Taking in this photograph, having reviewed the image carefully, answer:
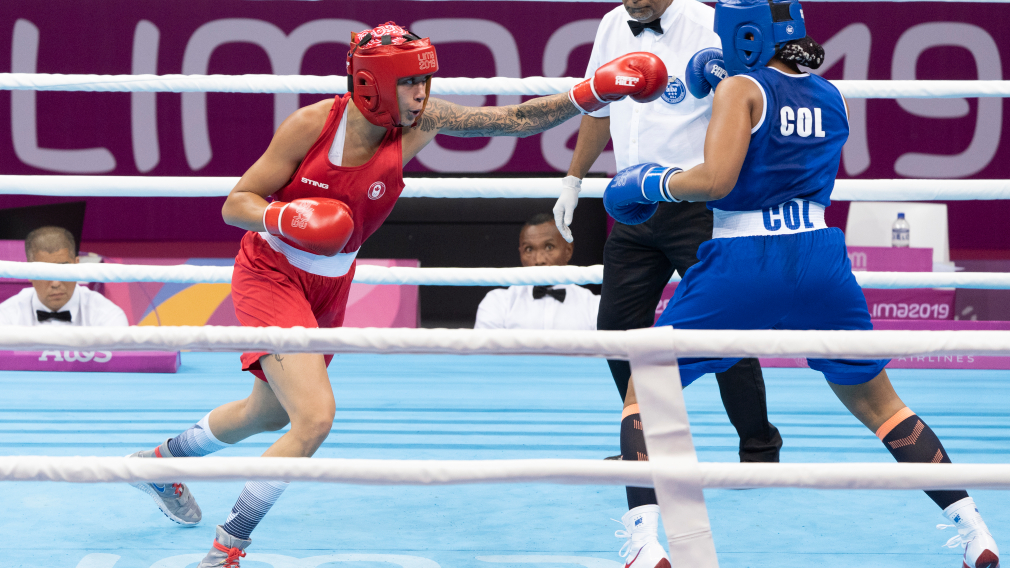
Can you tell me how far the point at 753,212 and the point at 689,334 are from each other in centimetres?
67

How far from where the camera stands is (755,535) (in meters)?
1.94

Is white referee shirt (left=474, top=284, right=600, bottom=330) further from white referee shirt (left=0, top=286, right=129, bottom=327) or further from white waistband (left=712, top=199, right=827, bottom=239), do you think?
white waistband (left=712, top=199, right=827, bottom=239)

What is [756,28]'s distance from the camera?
1.72m

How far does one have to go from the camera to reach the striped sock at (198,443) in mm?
2061

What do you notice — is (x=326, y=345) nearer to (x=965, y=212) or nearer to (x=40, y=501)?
(x=40, y=501)

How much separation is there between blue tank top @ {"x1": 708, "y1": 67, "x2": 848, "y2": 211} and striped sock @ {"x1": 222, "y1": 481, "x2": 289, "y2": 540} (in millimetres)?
1057

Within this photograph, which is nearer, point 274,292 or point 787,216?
point 787,216

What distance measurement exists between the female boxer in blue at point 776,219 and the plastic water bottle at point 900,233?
142 inches

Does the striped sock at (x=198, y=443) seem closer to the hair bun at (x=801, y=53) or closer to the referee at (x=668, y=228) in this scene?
the referee at (x=668, y=228)

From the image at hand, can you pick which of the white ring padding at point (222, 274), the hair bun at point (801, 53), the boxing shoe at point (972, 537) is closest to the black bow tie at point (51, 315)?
the white ring padding at point (222, 274)

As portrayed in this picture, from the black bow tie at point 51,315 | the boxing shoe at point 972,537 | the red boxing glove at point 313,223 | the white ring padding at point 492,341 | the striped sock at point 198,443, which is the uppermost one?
the red boxing glove at point 313,223

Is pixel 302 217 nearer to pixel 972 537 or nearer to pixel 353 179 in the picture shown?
pixel 353 179

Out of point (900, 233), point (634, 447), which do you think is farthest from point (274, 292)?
point (900, 233)

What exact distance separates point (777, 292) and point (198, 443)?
52.0 inches
